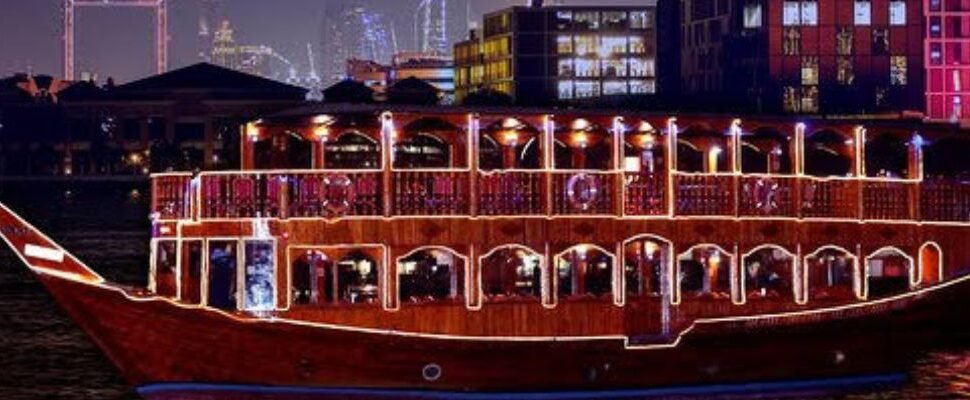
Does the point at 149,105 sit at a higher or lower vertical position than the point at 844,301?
higher

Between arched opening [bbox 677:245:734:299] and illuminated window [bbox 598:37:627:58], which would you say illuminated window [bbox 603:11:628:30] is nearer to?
illuminated window [bbox 598:37:627:58]

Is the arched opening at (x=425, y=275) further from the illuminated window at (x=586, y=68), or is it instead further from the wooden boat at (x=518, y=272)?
the illuminated window at (x=586, y=68)

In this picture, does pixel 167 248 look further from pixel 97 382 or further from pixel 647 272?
pixel 97 382

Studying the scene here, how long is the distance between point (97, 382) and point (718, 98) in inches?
3052

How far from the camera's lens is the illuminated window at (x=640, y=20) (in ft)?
519

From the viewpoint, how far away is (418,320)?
23.3 meters

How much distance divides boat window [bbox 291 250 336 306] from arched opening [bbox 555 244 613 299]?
10.1ft

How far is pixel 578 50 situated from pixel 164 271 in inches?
5314

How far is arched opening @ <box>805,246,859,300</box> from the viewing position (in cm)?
2583

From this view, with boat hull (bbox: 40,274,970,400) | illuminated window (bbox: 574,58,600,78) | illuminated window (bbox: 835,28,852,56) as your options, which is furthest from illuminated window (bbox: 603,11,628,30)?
boat hull (bbox: 40,274,970,400)

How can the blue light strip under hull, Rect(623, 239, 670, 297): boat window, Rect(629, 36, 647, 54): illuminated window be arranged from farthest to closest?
Rect(629, 36, 647, 54): illuminated window → Rect(623, 239, 670, 297): boat window → the blue light strip under hull

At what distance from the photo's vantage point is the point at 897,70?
115812 millimetres

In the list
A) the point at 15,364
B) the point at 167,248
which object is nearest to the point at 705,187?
the point at 167,248

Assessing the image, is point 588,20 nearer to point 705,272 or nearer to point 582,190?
point 705,272
